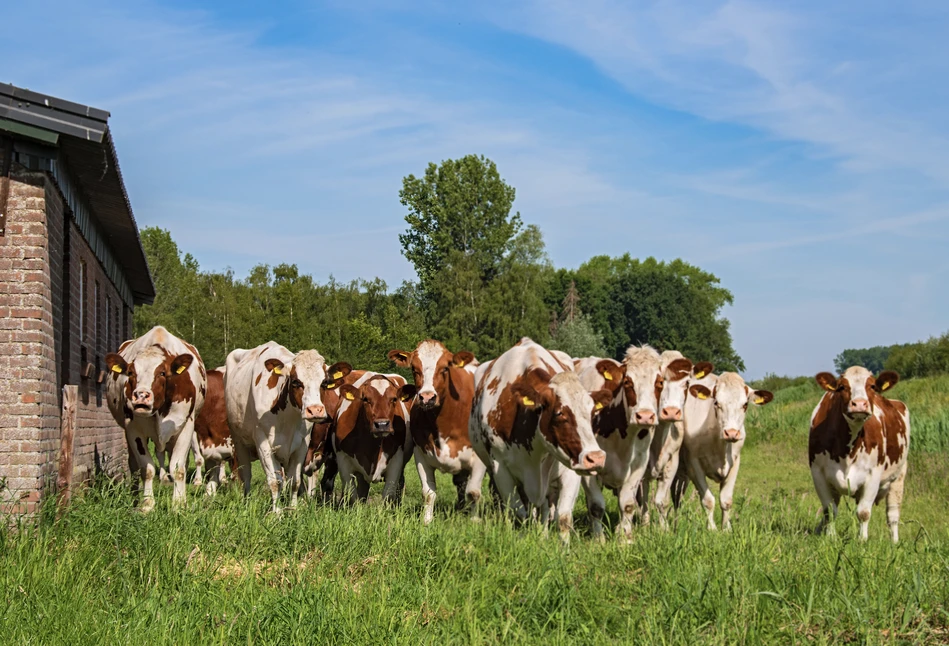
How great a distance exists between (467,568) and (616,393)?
373 cm

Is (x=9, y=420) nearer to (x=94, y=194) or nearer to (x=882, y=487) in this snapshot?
(x=94, y=194)

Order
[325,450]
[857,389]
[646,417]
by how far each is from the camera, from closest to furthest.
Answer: [646,417], [857,389], [325,450]

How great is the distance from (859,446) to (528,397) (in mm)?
4294

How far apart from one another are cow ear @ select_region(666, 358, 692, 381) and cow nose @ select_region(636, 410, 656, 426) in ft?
3.41

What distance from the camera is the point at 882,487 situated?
12.3 meters

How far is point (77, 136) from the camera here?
10.1m

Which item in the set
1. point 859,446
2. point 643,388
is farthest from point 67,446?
point 859,446

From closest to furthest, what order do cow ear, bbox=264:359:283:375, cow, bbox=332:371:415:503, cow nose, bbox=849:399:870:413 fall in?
cow nose, bbox=849:399:870:413 < cow, bbox=332:371:415:503 < cow ear, bbox=264:359:283:375

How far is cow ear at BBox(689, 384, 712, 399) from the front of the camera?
12.1m

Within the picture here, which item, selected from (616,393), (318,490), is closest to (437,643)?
(616,393)

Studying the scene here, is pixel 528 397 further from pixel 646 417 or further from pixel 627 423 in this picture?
pixel 627 423

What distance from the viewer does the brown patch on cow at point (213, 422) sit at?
1581cm

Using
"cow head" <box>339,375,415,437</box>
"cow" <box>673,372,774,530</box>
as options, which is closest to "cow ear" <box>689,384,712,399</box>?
"cow" <box>673,372,774,530</box>

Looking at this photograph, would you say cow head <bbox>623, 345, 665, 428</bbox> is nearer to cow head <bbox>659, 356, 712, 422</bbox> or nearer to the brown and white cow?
cow head <bbox>659, 356, 712, 422</bbox>
